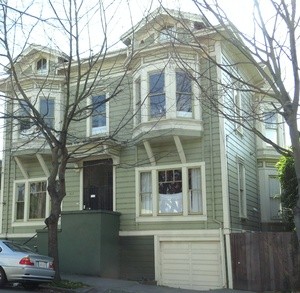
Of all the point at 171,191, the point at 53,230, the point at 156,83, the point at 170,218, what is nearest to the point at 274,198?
the point at 171,191

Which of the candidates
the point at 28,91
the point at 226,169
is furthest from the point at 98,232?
→ the point at 28,91

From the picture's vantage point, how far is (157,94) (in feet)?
59.2

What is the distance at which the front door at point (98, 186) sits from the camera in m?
19.6

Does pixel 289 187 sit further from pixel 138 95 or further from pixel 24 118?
pixel 24 118

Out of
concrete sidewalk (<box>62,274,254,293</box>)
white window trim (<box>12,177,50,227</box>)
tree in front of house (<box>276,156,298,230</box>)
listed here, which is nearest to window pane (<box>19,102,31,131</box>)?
white window trim (<box>12,177,50,227</box>)

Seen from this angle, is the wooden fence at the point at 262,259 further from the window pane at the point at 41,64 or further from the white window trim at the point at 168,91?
the window pane at the point at 41,64

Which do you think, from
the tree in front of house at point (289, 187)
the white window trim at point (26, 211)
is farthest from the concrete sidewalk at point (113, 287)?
the white window trim at point (26, 211)

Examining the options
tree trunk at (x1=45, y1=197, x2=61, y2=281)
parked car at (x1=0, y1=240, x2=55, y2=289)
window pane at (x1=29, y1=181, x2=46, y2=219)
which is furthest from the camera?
window pane at (x1=29, y1=181, x2=46, y2=219)

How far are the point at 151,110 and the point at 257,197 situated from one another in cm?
724

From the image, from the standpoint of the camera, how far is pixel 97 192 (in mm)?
19812

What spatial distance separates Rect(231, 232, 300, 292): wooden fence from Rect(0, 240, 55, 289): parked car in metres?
6.30

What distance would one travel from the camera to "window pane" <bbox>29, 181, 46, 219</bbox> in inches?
823

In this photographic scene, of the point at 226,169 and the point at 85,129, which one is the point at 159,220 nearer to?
the point at 226,169

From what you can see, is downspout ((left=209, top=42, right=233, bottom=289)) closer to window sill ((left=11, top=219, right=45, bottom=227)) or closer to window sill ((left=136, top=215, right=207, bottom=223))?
window sill ((left=136, top=215, right=207, bottom=223))
